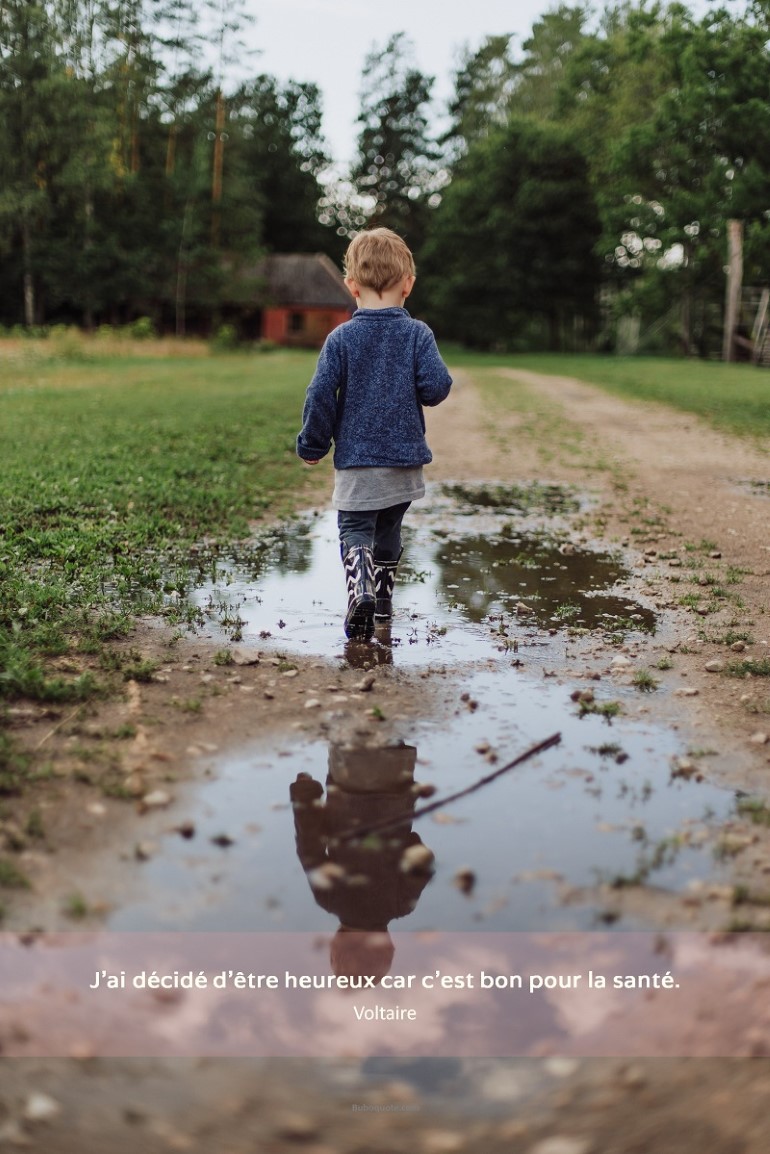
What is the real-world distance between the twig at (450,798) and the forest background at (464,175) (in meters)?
40.5

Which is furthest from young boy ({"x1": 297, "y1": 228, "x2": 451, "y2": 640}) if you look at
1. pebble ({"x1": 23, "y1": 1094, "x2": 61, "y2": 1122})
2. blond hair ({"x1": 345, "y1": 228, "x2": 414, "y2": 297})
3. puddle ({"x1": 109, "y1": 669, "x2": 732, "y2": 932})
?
pebble ({"x1": 23, "y1": 1094, "x2": 61, "y2": 1122})

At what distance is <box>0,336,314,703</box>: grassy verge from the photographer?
539cm

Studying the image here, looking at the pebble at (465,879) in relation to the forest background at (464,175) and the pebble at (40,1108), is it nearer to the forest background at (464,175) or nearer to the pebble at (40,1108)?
the pebble at (40,1108)

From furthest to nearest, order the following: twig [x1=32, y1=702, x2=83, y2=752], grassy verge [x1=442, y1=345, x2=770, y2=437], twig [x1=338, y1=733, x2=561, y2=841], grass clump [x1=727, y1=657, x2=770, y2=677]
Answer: grassy verge [x1=442, y1=345, x2=770, y2=437]
grass clump [x1=727, y1=657, x2=770, y2=677]
twig [x1=32, y1=702, x2=83, y2=752]
twig [x1=338, y1=733, x2=561, y2=841]

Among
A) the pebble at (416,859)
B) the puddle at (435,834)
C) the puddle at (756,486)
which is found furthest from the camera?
the puddle at (756,486)

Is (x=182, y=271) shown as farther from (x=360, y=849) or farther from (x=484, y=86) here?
(x=360, y=849)

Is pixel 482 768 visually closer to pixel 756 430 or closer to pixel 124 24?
pixel 756 430

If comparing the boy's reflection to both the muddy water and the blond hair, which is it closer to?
the muddy water

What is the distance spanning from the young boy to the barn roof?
192 ft

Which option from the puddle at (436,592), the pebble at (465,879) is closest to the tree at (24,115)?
the puddle at (436,592)

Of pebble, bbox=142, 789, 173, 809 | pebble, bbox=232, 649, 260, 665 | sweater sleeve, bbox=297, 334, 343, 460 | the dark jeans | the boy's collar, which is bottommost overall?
pebble, bbox=142, 789, 173, 809

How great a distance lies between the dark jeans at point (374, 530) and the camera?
561cm

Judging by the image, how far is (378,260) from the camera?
532 centimetres

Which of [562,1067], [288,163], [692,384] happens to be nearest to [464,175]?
[288,163]
